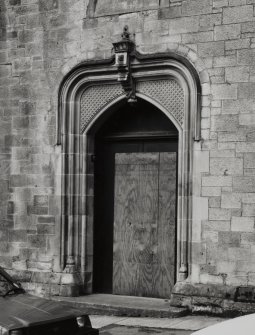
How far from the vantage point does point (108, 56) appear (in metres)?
12.7

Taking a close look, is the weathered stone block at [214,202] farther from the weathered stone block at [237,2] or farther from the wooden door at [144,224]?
the weathered stone block at [237,2]

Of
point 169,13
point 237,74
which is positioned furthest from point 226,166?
point 169,13

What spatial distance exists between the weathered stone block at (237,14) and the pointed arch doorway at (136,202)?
2175mm

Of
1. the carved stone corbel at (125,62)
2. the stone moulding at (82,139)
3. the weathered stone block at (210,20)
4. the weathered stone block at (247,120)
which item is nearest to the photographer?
the weathered stone block at (247,120)

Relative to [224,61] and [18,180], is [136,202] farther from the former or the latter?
[224,61]

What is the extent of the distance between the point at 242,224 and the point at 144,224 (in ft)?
7.05

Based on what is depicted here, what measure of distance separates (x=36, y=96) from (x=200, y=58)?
3.41m

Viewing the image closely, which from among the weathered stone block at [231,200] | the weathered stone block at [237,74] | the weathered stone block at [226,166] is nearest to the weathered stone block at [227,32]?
the weathered stone block at [237,74]

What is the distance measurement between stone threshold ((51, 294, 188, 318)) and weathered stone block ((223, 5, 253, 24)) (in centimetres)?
479

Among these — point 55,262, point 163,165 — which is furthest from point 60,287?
point 163,165

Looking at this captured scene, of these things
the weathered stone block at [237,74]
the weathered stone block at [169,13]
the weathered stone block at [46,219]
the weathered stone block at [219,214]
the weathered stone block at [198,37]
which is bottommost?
the weathered stone block at [46,219]

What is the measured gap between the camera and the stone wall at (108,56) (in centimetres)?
1139

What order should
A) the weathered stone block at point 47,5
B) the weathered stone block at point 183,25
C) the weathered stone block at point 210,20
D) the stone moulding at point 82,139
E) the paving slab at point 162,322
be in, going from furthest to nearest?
the weathered stone block at point 47,5, the stone moulding at point 82,139, the weathered stone block at point 183,25, the weathered stone block at point 210,20, the paving slab at point 162,322

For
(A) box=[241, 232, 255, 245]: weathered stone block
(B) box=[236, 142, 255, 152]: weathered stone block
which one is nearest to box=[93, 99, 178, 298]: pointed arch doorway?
(B) box=[236, 142, 255, 152]: weathered stone block
